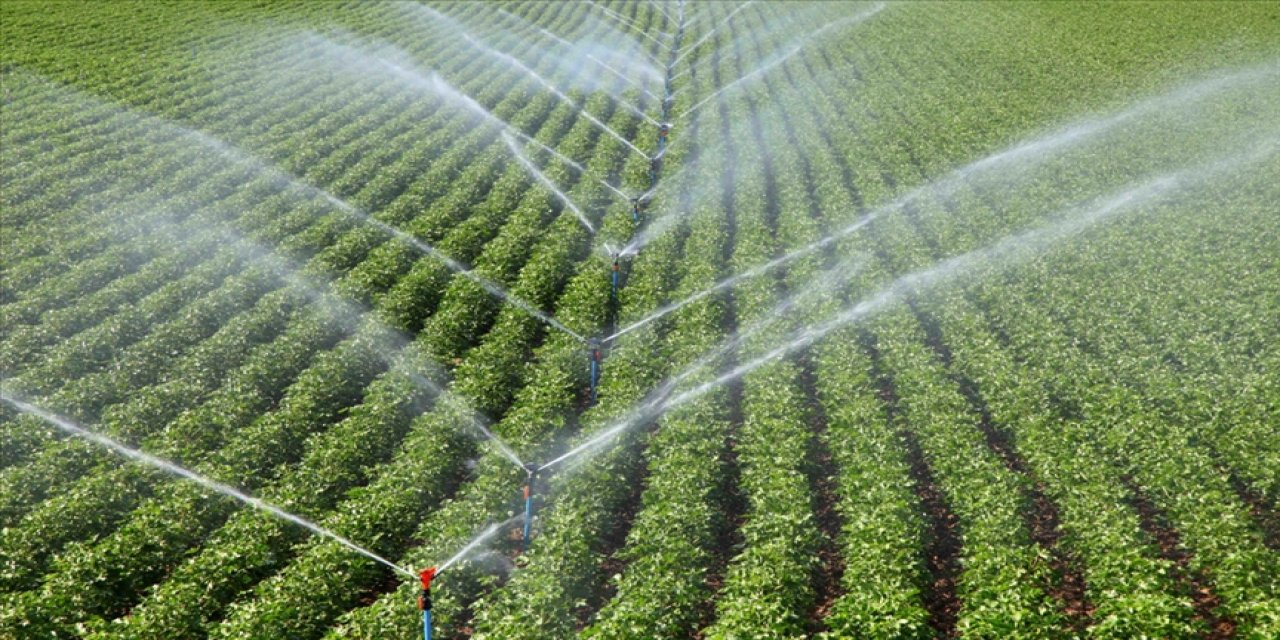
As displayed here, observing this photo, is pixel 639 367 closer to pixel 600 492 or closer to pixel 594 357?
pixel 594 357

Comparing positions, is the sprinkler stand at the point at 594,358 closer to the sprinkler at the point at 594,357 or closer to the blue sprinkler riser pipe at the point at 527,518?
the sprinkler at the point at 594,357

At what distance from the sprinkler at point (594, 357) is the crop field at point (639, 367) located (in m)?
0.19

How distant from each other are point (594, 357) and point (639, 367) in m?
0.93

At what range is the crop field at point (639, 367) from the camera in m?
10.8

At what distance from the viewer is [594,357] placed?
15781 mm

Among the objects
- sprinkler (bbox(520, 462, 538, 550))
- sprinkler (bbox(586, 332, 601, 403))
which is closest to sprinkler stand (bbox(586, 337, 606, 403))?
sprinkler (bbox(586, 332, 601, 403))

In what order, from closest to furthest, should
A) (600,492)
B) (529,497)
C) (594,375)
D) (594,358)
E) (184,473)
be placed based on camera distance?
(529,497), (600,492), (184,473), (594,358), (594,375)

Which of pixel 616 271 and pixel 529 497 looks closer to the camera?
pixel 529 497

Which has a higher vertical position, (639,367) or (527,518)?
(527,518)

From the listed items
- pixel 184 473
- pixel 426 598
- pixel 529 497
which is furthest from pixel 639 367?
pixel 426 598

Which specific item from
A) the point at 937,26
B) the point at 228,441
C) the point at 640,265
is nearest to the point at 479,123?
the point at 640,265

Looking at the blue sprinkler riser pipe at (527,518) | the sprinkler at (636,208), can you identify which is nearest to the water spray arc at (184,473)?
the blue sprinkler riser pipe at (527,518)

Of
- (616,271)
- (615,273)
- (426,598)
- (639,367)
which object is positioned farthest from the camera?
(616,271)

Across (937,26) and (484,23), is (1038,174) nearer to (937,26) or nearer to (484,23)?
(937,26)
